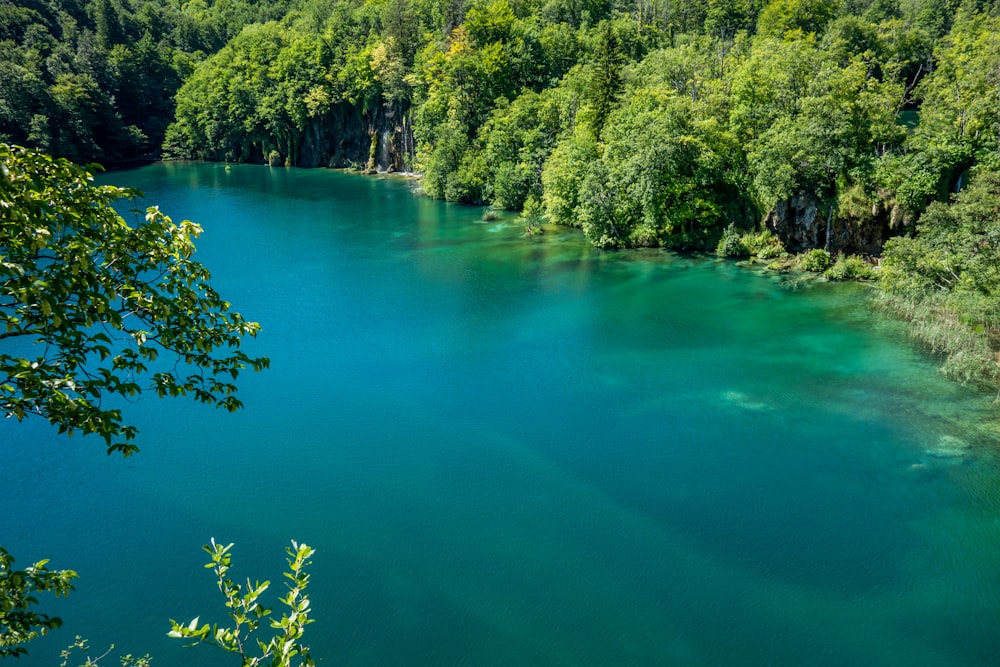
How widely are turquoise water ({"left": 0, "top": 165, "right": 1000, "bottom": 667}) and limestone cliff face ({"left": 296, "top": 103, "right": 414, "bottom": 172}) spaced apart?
5427cm

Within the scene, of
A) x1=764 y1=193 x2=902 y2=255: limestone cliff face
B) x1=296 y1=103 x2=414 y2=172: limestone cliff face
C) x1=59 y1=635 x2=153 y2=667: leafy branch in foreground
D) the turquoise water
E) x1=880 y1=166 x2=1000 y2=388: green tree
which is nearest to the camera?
x1=59 y1=635 x2=153 y2=667: leafy branch in foreground

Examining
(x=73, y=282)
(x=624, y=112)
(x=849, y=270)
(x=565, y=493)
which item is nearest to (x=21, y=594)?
(x=73, y=282)

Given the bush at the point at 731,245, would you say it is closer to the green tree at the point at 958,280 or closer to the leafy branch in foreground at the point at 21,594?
the green tree at the point at 958,280

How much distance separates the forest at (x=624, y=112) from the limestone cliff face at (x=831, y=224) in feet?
0.40

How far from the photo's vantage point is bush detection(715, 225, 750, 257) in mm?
42531

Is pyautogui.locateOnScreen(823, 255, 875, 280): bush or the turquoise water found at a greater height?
pyautogui.locateOnScreen(823, 255, 875, 280): bush

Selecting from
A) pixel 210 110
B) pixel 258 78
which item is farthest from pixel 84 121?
pixel 258 78

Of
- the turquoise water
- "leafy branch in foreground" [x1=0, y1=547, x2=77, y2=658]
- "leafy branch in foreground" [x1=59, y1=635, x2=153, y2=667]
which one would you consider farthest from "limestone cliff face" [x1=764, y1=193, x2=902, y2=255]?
"leafy branch in foreground" [x1=0, y1=547, x2=77, y2=658]

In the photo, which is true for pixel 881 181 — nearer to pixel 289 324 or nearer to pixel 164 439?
pixel 289 324

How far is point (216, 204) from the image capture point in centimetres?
6750

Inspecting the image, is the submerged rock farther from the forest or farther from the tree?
the tree

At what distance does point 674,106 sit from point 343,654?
131 feet

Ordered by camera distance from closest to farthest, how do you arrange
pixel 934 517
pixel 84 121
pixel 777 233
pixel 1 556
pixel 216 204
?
pixel 1 556 → pixel 934 517 → pixel 777 233 → pixel 216 204 → pixel 84 121

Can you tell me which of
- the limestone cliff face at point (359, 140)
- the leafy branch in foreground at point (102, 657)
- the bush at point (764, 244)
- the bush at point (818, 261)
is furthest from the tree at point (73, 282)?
the limestone cliff face at point (359, 140)
